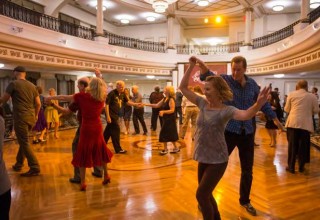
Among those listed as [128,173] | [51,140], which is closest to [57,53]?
[51,140]

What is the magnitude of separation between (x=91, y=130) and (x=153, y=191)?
1.10m

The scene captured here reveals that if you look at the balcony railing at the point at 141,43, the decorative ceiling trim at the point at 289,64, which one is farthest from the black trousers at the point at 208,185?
the balcony railing at the point at 141,43

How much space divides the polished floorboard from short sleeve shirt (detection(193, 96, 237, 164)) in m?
0.98

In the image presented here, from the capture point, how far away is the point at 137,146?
20.0ft

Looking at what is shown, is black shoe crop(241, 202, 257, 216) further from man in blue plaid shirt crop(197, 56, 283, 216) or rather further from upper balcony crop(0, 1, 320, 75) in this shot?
upper balcony crop(0, 1, 320, 75)

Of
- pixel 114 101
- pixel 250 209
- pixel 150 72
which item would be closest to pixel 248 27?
pixel 150 72

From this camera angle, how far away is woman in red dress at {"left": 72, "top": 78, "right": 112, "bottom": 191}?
309 cm

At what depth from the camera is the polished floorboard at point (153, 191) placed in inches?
107

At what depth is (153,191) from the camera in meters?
3.32

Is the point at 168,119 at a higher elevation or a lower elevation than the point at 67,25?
lower

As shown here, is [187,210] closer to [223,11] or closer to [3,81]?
[3,81]

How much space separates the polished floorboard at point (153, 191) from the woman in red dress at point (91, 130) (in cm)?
40

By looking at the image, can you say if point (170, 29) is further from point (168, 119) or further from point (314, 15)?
point (168, 119)

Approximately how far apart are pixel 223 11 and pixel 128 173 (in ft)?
44.6
